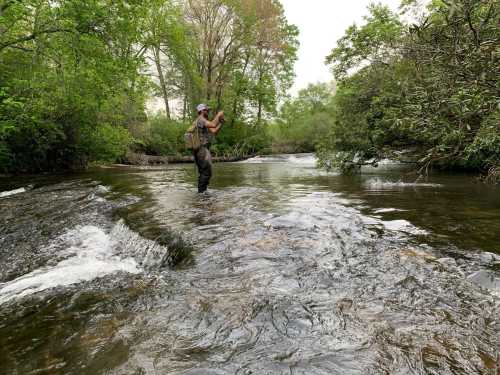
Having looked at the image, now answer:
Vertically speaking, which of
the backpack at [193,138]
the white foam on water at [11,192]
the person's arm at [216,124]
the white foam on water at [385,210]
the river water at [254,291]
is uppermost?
the person's arm at [216,124]

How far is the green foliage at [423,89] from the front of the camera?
4.58m

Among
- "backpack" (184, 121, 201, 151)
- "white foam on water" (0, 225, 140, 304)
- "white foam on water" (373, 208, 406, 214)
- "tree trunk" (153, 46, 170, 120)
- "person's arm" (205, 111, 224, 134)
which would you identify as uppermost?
"tree trunk" (153, 46, 170, 120)

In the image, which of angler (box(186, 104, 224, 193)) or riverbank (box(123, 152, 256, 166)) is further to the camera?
riverbank (box(123, 152, 256, 166))

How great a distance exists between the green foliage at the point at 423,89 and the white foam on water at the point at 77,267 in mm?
4745

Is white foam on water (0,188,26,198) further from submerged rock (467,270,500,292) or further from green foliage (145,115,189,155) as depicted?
green foliage (145,115,189,155)

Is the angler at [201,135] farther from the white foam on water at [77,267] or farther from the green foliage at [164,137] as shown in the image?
the green foliage at [164,137]

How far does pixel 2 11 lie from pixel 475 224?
50.3 ft

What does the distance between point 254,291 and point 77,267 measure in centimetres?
266

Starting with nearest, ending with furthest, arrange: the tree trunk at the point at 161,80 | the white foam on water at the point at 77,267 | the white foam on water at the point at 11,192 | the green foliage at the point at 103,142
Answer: the white foam on water at the point at 77,267
the white foam on water at the point at 11,192
the green foliage at the point at 103,142
the tree trunk at the point at 161,80

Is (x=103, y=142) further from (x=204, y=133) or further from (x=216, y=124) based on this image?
(x=216, y=124)

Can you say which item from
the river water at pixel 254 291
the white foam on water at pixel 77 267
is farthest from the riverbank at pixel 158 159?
the white foam on water at pixel 77 267

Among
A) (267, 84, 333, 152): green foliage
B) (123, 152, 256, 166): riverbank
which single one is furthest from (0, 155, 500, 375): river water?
(267, 84, 333, 152): green foliage

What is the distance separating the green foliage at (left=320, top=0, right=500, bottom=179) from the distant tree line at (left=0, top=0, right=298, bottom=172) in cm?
935

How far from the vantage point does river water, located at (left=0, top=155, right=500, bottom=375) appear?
8.80 feet
